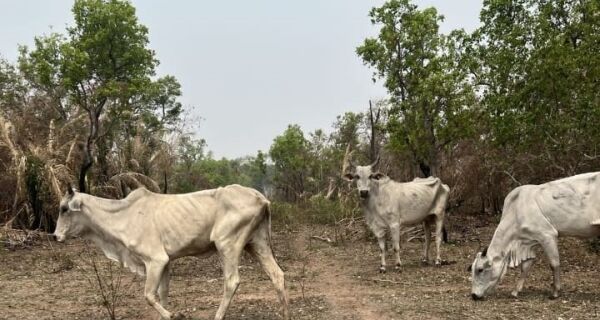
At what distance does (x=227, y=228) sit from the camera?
6676mm

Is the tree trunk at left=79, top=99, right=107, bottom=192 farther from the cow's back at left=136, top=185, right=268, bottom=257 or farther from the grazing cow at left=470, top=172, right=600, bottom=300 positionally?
the grazing cow at left=470, top=172, right=600, bottom=300

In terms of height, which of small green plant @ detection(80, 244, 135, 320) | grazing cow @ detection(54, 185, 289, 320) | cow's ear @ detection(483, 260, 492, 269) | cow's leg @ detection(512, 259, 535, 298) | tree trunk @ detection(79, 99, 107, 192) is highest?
tree trunk @ detection(79, 99, 107, 192)

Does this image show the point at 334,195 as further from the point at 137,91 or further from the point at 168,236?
the point at 168,236

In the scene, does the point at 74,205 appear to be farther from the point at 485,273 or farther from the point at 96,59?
the point at 96,59

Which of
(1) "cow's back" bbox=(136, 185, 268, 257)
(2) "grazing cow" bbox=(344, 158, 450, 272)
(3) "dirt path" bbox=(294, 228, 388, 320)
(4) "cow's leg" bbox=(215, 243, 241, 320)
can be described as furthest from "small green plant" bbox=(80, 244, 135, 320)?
(2) "grazing cow" bbox=(344, 158, 450, 272)

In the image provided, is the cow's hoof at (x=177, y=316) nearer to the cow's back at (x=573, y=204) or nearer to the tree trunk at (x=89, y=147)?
the cow's back at (x=573, y=204)

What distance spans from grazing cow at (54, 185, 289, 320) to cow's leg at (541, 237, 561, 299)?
12.8ft

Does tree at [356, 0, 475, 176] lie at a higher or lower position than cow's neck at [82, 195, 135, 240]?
higher

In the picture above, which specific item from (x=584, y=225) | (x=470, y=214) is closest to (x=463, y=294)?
(x=584, y=225)

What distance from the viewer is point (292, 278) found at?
10609mm

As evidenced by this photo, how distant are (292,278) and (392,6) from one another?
8121mm

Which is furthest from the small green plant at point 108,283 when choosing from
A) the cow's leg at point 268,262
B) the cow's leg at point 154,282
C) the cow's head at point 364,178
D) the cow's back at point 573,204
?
the cow's back at point 573,204

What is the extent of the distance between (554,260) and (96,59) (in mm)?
14345

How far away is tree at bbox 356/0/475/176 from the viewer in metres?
14.6
